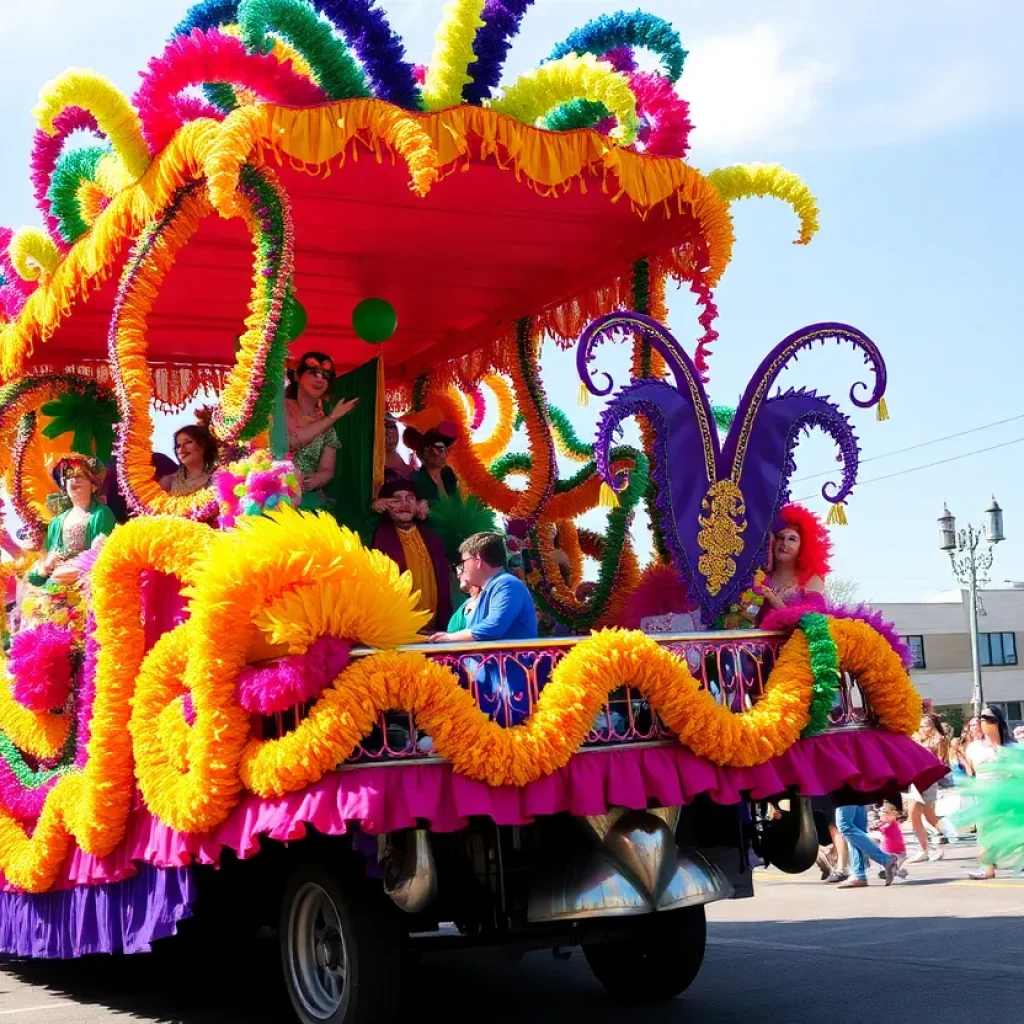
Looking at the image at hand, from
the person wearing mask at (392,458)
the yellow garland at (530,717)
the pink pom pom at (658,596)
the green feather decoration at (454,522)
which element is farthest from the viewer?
the person wearing mask at (392,458)

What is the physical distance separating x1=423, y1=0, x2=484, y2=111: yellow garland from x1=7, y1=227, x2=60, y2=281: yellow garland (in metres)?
2.37

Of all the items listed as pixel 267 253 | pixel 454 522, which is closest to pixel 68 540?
pixel 454 522

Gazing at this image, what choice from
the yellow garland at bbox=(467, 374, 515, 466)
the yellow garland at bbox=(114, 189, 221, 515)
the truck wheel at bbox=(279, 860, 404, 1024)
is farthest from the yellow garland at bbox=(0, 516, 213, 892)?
the yellow garland at bbox=(467, 374, 515, 466)

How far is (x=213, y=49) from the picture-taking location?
6500 mm

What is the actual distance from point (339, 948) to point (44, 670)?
2.17m

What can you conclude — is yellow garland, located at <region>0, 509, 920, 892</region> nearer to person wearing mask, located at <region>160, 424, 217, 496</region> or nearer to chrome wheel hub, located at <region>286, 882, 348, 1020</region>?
chrome wheel hub, located at <region>286, 882, 348, 1020</region>

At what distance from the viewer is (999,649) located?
52812 mm

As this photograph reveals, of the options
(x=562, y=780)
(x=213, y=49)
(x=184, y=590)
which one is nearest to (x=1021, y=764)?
(x=562, y=780)

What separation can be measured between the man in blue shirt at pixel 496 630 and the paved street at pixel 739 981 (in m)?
1.74

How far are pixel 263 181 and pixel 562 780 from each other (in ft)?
9.57

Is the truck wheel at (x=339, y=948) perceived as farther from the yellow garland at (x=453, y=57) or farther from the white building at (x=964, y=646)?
the white building at (x=964, y=646)

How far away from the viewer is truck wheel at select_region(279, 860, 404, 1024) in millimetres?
5602

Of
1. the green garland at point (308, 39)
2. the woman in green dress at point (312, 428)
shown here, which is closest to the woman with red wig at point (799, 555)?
the woman in green dress at point (312, 428)

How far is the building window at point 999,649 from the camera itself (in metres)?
52.4
